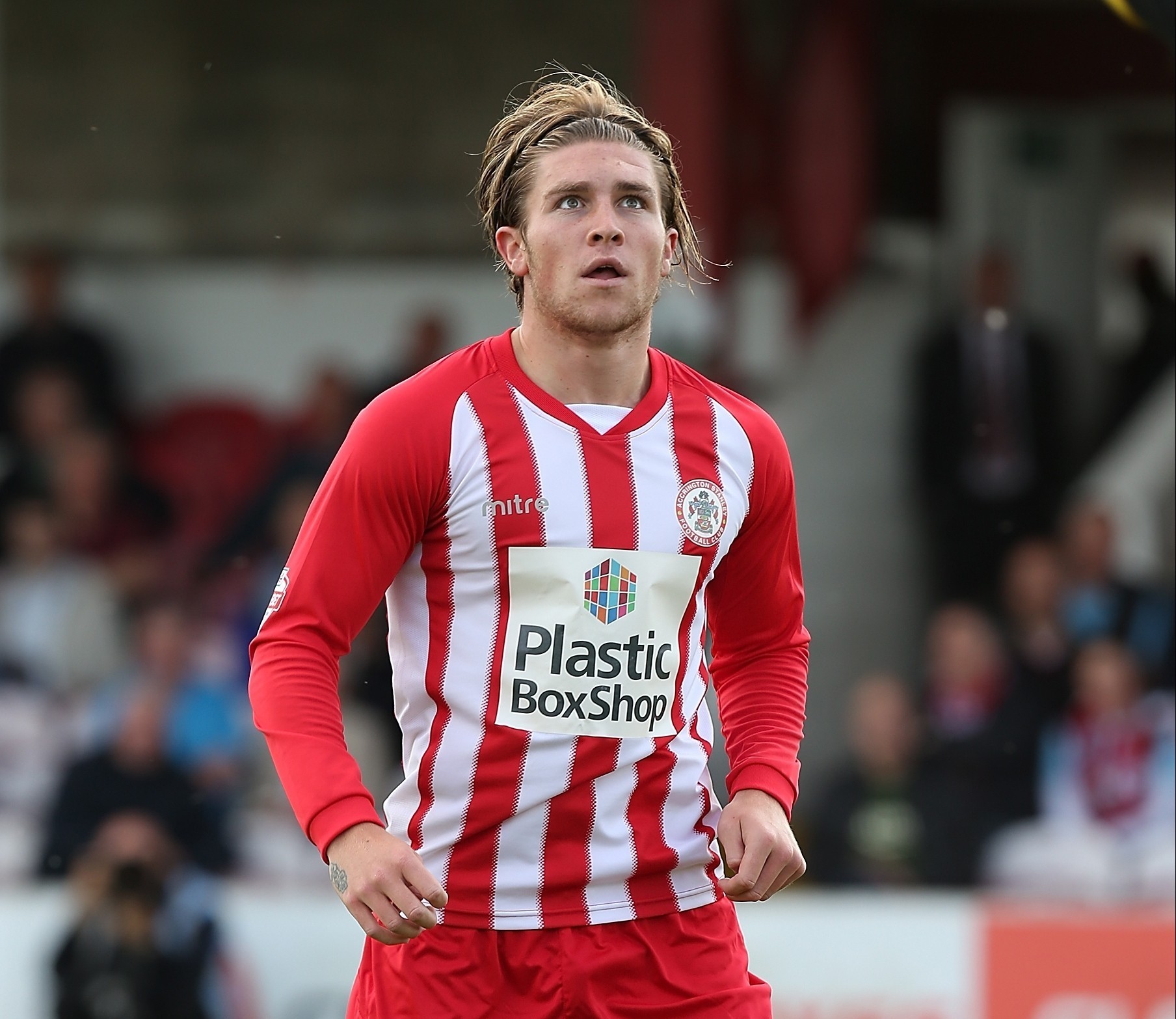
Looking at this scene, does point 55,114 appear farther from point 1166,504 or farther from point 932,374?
point 1166,504

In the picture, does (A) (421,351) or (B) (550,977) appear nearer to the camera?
(B) (550,977)

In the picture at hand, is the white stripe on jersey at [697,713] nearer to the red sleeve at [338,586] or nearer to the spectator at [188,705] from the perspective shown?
the red sleeve at [338,586]

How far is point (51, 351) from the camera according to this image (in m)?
9.53

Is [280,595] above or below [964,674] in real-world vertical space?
below

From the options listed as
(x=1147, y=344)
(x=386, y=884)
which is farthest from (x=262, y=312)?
(x=386, y=884)

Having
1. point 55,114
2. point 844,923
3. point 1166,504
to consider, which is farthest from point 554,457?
point 55,114

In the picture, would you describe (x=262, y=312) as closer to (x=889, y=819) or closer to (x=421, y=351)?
(x=421, y=351)

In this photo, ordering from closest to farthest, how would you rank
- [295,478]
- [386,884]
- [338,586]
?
[386,884], [338,586], [295,478]

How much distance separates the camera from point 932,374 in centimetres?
861

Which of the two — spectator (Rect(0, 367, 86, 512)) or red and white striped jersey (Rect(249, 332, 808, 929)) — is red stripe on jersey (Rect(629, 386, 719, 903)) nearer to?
red and white striped jersey (Rect(249, 332, 808, 929))

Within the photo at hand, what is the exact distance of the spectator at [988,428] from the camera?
336 inches

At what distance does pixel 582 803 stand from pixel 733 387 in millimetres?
6921

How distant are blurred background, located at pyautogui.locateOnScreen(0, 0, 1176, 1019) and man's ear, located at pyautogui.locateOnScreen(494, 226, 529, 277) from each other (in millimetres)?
4071

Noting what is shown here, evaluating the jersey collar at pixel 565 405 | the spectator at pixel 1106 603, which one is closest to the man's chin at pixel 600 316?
the jersey collar at pixel 565 405
